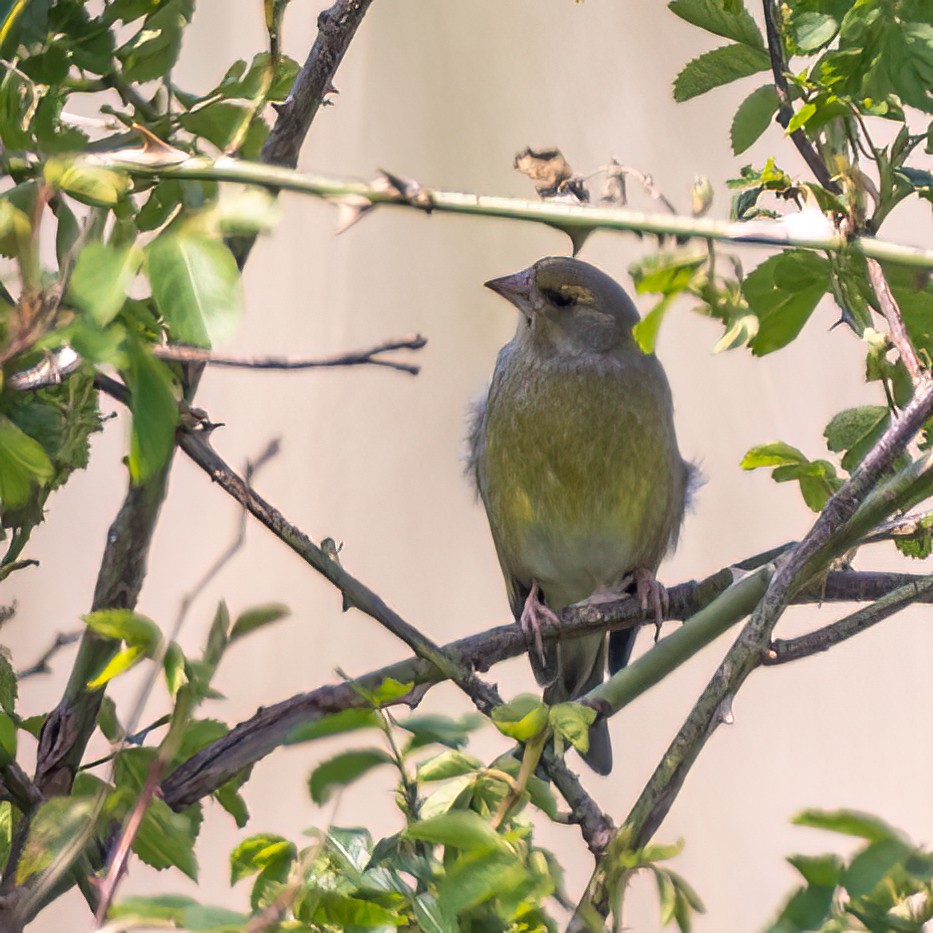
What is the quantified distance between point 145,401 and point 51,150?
11.2 inches

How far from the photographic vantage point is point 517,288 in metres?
2.22

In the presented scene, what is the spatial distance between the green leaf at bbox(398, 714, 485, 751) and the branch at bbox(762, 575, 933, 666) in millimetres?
295

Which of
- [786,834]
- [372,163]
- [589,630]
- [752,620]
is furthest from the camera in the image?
[372,163]

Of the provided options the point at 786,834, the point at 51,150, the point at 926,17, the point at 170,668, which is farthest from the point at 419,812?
the point at 786,834

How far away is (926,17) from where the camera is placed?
863mm

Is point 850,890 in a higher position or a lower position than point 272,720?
lower

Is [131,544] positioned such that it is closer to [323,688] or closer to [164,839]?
[323,688]

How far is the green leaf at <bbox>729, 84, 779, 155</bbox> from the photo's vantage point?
3.47ft

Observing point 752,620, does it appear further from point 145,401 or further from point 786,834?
point 786,834

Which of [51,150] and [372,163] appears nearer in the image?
[51,150]

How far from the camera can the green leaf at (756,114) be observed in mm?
1057

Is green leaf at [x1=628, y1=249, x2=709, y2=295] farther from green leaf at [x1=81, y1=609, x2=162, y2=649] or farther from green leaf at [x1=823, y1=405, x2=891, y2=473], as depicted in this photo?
green leaf at [x1=823, y1=405, x2=891, y2=473]

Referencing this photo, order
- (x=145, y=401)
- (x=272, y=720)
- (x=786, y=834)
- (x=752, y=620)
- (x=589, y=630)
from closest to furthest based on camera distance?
(x=145, y=401) < (x=752, y=620) < (x=272, y=720) < (x=589, y=630) < (x=786, y=834)

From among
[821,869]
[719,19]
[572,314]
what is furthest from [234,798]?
[572,314]
